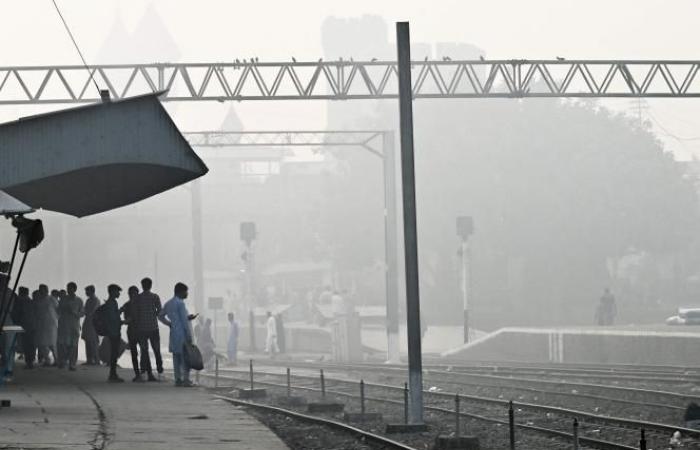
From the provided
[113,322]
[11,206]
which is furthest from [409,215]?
[113,322]

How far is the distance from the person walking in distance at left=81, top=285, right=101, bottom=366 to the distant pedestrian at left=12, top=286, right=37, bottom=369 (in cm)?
99

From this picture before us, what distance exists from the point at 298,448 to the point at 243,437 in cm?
101

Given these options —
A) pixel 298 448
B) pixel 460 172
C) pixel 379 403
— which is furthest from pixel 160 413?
pixel 460 172

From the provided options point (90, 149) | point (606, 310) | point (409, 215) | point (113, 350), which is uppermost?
point (90, 149)

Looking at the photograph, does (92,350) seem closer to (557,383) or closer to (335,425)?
(557,383)

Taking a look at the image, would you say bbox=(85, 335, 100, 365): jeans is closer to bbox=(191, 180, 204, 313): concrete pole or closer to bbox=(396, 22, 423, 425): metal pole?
bbox=(396, 22, 423, 425): metal pole

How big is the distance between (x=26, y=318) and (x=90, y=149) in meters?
11.4

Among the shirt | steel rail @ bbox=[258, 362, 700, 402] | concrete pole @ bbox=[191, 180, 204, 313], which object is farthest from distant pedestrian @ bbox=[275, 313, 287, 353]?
the shirt

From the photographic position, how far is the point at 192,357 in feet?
76.1

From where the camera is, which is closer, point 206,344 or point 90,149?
point 90,149

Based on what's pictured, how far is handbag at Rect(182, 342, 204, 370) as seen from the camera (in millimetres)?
23125

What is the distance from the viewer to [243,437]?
17219 mm

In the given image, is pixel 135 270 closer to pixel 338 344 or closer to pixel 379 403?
pixel 338 344

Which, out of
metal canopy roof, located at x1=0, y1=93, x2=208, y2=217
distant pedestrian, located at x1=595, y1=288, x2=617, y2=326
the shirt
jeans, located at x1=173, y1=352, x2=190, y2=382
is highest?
metal canopy roof, located at x1=0, y1=93, x2=208, y2=217
